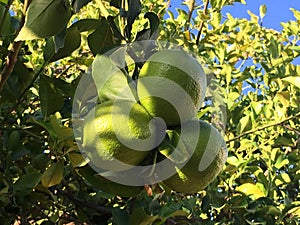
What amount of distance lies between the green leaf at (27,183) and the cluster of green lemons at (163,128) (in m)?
0.38

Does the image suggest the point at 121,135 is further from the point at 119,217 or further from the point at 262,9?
the point at 262,9

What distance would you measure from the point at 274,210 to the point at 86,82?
73 cm

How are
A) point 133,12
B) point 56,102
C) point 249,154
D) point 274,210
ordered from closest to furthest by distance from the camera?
point 133,12
point 56,102
point 274,210
point 249,154

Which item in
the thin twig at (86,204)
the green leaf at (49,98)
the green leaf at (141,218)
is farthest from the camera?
the thin twig at (86,204)

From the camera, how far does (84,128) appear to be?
0.71 meters

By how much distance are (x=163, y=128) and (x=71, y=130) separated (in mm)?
240

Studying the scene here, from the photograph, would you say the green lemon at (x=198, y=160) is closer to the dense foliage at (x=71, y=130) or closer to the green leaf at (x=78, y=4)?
the dense foliage at (x=71, y=130)

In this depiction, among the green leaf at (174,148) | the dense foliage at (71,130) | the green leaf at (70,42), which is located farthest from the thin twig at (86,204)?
the green leaf at (174,148)

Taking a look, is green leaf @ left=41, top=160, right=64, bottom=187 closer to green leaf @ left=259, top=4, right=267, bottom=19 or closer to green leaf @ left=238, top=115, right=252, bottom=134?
green leaf @ left=238, top=115, right=252, bottom=134

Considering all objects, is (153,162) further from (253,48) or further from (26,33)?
(253,48)

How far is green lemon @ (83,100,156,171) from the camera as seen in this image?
65 cm

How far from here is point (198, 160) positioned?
26.9 inches

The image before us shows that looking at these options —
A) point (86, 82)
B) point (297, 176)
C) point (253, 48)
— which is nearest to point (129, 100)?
point (86, 82)

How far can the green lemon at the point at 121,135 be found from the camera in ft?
2.15
